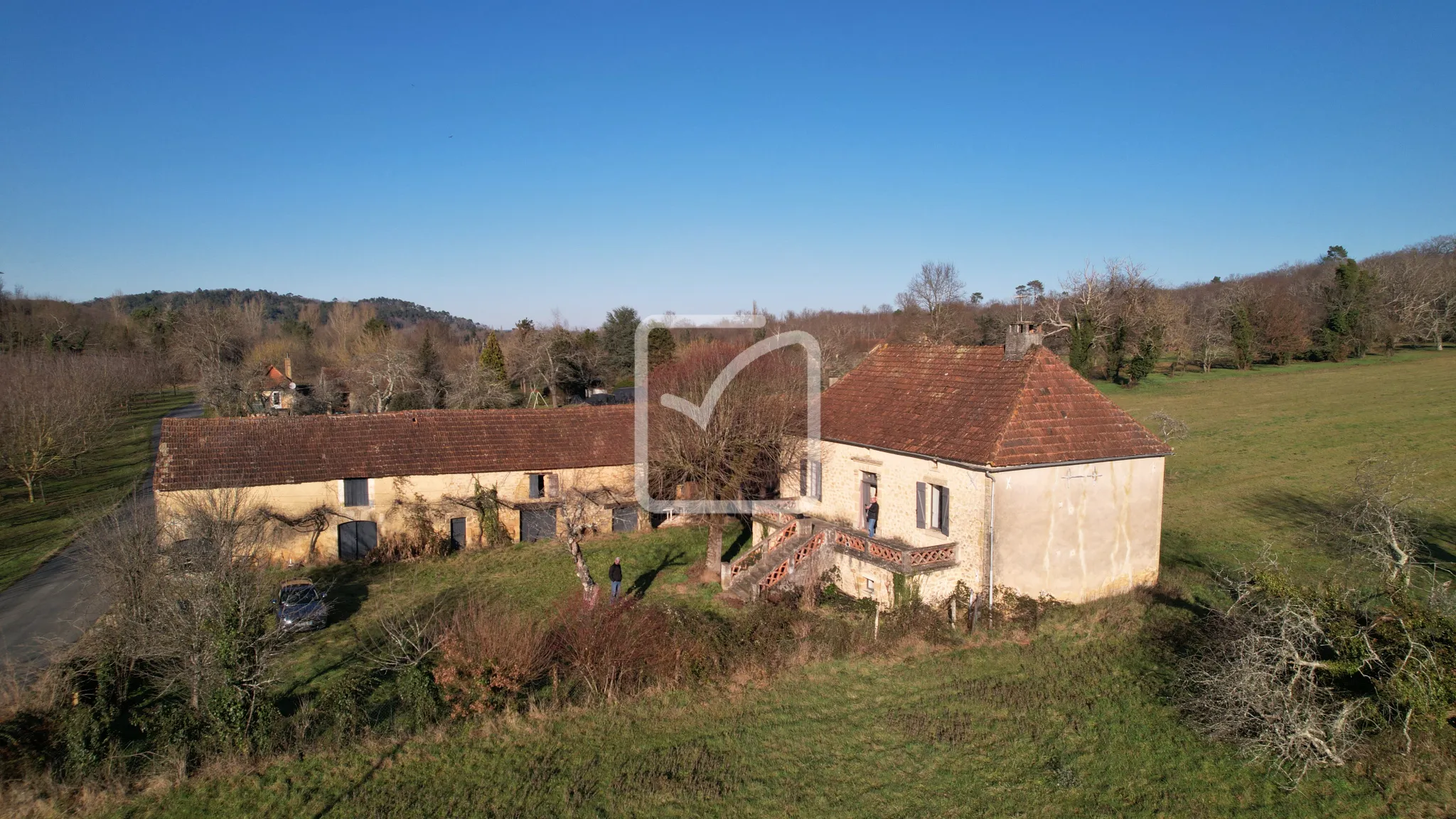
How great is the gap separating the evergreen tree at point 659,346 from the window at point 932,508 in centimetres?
3595

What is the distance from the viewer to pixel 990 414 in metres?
19.5

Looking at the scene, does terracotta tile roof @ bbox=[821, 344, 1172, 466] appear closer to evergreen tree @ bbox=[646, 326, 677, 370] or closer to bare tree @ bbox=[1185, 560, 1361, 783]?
bare tree @ bbox=[1185, 560, 1361, 783]

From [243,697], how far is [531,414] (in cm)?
1801

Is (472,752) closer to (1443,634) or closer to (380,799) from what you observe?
(380,799)

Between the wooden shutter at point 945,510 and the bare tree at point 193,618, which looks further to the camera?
the wooden shutter at point 945,510

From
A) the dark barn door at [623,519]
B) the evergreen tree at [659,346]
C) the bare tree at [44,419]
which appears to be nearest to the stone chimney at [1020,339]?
the dark barn door at [623,519]

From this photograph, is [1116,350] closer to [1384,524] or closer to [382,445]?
[1384,524]

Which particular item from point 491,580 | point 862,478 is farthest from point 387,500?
point 862,478

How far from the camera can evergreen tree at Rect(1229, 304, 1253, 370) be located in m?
59.6

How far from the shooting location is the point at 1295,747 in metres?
11.9

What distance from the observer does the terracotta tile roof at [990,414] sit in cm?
1866

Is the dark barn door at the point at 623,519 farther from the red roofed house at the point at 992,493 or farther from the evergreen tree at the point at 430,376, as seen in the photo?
the evergreen tree at the point at 430,376

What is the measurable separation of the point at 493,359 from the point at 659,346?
14.5 m

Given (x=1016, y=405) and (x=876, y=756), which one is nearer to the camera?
(x=876, y=756)
